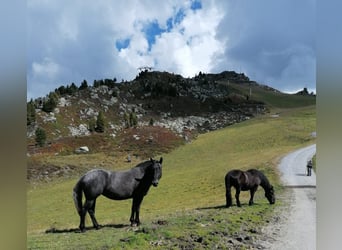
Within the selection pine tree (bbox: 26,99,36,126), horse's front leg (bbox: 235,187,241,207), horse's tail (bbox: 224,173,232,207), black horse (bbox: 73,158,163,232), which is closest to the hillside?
pine tree (bbox: 26,99,36,126)

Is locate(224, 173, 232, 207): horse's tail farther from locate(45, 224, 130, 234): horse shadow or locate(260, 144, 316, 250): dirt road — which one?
locate(45, 224, 130, 234): horse shadow

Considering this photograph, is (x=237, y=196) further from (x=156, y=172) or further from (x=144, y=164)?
(x=144, y=164)

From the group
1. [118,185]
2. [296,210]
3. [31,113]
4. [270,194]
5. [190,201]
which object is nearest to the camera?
[118,185]

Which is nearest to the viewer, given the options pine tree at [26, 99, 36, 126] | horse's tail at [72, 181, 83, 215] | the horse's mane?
horse's tail at [72, 181, 83, 215]

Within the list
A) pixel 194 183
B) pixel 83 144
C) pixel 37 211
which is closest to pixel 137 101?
pixel 83 144

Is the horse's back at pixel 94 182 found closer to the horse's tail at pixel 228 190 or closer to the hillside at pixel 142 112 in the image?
the hillside at pixel 142 112

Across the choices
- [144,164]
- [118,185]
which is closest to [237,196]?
[144,164]

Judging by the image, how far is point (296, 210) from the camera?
341 inches

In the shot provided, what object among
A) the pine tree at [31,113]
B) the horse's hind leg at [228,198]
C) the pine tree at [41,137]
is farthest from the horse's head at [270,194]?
the pine tree at [31,113]

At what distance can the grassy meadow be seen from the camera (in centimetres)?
804

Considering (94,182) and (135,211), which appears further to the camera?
(135,211)

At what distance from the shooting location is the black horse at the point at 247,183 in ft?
29.9

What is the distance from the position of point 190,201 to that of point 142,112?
2385mm

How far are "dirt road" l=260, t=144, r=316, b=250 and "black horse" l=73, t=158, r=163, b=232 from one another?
7.53ft
